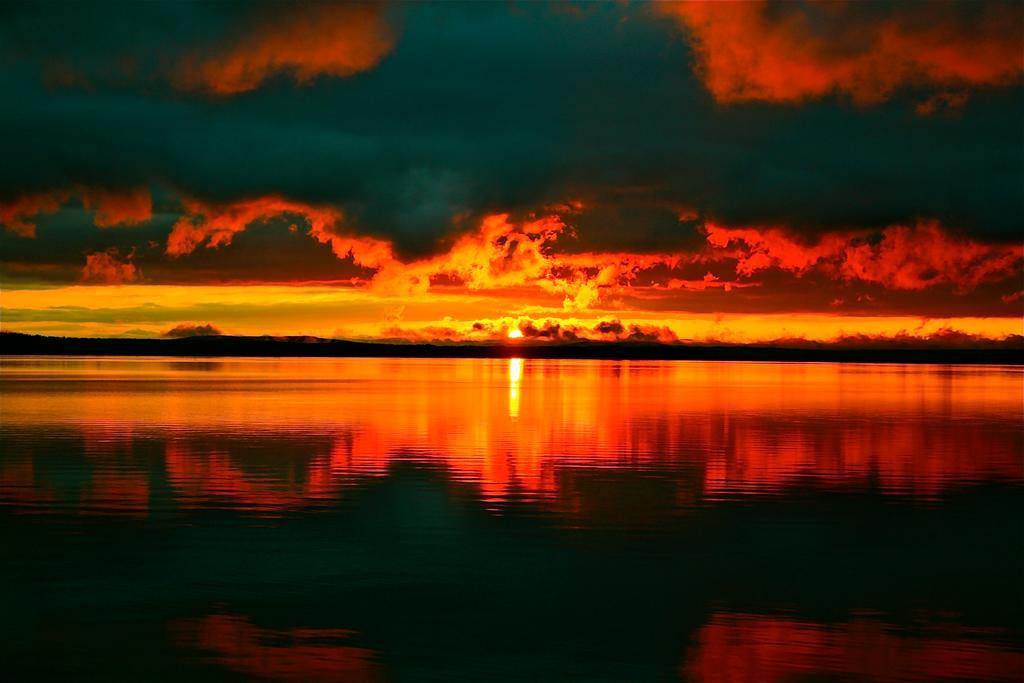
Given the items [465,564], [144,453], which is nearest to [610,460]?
[144,453]

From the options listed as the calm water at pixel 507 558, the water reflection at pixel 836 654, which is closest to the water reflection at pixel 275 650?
the calm water at pixel 507 558

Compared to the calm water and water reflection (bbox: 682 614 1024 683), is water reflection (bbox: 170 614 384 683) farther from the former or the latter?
water reflection (bbox: 682 614 1024 683)

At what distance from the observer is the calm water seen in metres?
15.0

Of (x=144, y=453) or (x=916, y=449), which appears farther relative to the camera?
(x=916, y=449)

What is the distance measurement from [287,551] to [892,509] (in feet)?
44.9

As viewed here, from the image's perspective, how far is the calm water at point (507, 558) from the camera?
15000mm

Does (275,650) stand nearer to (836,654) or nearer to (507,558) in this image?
(507,558)

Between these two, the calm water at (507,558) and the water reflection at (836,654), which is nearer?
the water reflection at (836,654)

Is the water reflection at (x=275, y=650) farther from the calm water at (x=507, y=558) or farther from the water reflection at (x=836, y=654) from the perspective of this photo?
the water reflection at (x=836, y=654)

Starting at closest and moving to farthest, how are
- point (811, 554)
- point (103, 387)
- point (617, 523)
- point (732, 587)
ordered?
point (732, 587), point (811, 554), point (617, 523), point (103, 387)

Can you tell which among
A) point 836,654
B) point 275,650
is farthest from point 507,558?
point 836,654

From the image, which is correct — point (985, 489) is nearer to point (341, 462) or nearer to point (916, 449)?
point (916, 449)

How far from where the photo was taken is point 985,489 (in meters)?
31.0

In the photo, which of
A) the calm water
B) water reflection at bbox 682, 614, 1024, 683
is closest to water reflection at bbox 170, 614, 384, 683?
the calm water
